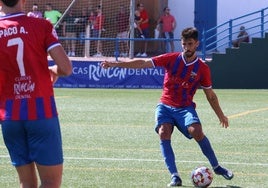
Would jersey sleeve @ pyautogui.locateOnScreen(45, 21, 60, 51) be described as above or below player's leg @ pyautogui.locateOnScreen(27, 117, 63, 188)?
above

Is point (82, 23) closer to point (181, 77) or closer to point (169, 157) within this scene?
point (181, 77)

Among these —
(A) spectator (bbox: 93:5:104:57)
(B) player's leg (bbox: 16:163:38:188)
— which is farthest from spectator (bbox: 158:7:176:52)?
(B) player's leg (bbox: 16:163:38:188)

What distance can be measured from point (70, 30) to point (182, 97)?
70.7 feet

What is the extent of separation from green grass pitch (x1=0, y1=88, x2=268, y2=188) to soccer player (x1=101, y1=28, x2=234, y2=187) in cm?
41

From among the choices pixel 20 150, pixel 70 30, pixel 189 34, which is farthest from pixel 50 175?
pixel 70 30

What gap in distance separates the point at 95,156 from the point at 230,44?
18.2 meters

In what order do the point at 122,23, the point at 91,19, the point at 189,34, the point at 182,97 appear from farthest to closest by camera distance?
the point at 122,23 → the point at 91,19 → the point at 182,97 → the point at 189,34

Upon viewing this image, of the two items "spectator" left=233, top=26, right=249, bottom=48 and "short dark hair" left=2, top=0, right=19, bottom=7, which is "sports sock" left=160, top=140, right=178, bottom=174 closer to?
"short dark hair" left=2, top=0, right=19, bottom=7

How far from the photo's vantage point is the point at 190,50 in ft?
31.8

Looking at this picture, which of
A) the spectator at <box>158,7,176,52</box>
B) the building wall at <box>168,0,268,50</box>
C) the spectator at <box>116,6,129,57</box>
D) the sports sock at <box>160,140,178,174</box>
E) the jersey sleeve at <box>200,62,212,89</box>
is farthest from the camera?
the building wall at <box>168,0,268,50</box>

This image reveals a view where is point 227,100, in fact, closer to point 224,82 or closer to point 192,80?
point 224,82

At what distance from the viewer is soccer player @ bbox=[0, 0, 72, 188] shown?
19.6 ft

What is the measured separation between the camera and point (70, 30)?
31.0 meters

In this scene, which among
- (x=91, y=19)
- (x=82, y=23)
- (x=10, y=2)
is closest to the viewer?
(x=10, y=2)
